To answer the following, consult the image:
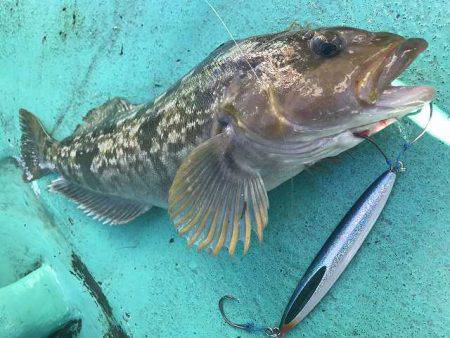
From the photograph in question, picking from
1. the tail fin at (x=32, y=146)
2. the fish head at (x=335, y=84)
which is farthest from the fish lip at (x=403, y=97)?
the tail fin at (x=32, y=146)

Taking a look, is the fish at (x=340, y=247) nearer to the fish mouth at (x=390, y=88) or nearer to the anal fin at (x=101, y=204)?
the fish mouth at (x=390, y=88)

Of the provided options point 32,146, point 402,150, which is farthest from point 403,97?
point 32,146

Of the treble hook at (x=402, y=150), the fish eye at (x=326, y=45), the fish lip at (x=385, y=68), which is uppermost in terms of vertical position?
the fish eye at (x=326, y=45)

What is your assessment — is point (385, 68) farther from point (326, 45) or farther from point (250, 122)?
point (250, 122)

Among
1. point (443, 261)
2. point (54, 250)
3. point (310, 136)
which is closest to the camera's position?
point (310, 136)

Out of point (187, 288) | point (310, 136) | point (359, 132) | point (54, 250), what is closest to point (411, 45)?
point (359, 132)

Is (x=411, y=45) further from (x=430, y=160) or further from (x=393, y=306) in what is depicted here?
(x=393, y=306)
